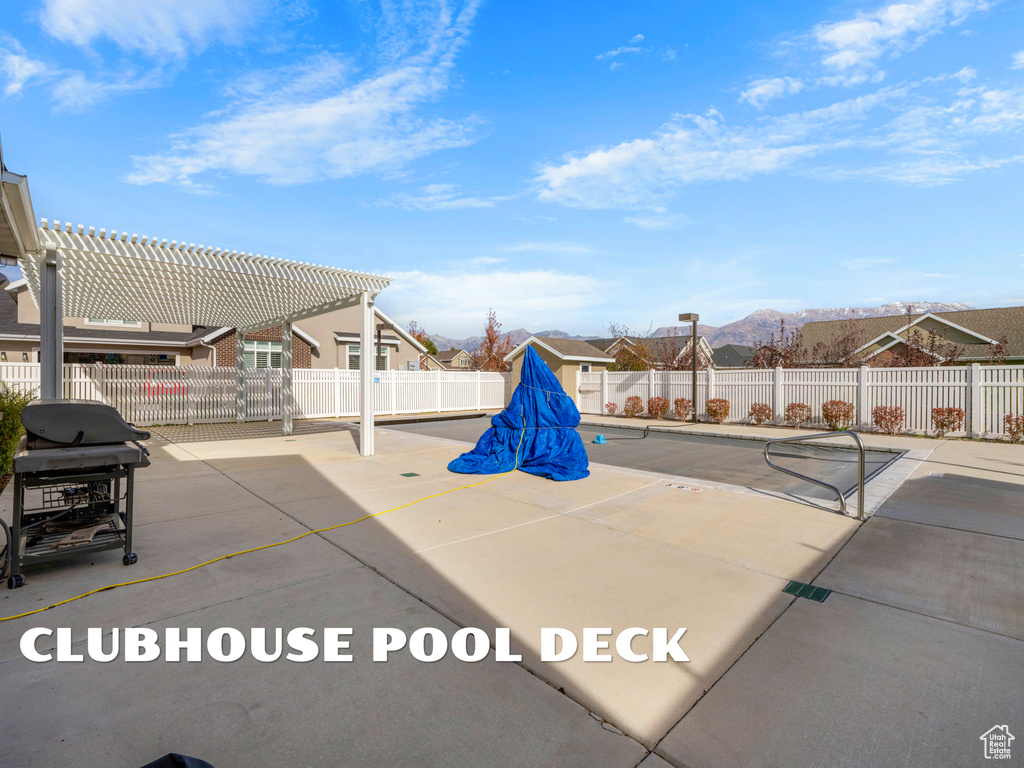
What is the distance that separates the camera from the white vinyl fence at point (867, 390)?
11.4 meters

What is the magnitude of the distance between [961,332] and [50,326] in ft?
103

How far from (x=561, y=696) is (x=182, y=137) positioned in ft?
43.6

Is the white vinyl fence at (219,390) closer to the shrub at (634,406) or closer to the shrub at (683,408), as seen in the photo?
the shrub at (634,406)

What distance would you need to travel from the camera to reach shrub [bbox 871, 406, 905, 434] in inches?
496

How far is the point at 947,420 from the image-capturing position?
11836 mm

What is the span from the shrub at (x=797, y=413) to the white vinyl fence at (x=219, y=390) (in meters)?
12.7

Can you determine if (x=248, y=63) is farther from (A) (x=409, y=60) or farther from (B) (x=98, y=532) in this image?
(B) (x=98, y=532)

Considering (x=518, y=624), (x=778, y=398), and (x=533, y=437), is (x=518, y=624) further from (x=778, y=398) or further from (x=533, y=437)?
(x=778, y=398)

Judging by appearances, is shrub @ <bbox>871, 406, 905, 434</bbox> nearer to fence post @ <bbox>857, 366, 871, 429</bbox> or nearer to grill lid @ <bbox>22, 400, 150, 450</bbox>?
fence post @ <bbox>857, 366, 871, 429</bbox>

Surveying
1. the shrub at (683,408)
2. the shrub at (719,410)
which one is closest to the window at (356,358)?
the shrub at (683,408)

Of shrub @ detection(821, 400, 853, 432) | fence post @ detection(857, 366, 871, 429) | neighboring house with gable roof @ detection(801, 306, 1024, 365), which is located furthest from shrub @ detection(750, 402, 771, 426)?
neighboring house with gable roof @ detection(801, 306, 1024, 365)

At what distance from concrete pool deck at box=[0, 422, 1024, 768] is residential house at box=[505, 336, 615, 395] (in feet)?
54.1

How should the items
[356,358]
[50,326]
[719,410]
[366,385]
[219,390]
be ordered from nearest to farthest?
[50,326]
[366,385]
[219,390]
[719,410]
[356,358]

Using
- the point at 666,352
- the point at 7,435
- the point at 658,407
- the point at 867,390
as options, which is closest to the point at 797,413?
the point at 867,390
